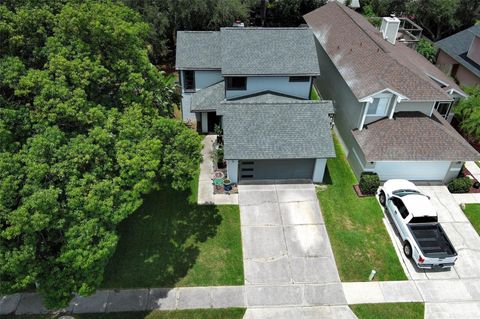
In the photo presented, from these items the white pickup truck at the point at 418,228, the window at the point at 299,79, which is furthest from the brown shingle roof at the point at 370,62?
the white pickup truck at the point at 418,228

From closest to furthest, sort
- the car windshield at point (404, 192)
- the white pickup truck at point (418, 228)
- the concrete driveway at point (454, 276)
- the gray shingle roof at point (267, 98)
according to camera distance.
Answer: the concrete driveway at point (454, 276)
the white pickup truck at point (418, 228)
the car windshield at point (404, 192)
the gray shingle roof at point (267, 98)

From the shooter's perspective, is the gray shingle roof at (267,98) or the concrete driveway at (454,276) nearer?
the concrete driveway at (454,276)

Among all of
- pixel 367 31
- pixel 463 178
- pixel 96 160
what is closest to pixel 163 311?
pixel 96 160

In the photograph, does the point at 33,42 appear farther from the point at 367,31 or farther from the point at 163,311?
the point at 367,31

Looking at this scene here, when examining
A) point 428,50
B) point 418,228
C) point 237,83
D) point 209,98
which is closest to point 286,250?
point 418,228

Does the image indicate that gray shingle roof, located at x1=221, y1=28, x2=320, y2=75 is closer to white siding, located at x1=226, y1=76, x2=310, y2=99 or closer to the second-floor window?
Result: white siding, located at x1=226, y1=76, x2=310, y2=99

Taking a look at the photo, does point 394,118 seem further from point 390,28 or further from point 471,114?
point 390,28

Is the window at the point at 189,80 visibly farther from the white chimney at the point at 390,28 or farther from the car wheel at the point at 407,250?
the car wheel at the point at 407,250
